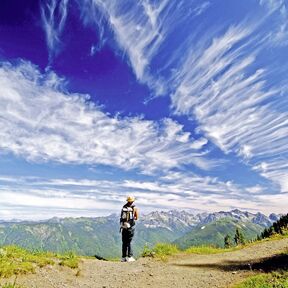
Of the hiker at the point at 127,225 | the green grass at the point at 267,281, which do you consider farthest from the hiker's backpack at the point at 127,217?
the green grass at the point at 267,281

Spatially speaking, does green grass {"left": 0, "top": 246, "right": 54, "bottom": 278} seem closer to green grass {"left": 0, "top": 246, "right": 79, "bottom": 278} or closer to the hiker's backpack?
green grass {"left": 0, "top": 246, "right": 79, "bottom": 278}

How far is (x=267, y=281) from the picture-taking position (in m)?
13.4

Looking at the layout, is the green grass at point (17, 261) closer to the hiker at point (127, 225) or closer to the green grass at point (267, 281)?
the hiker at point (127, 225)

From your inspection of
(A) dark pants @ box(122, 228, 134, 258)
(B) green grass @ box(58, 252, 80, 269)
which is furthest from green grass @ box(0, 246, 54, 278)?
(A) dark pants @ box(122, 228, 134, 258)

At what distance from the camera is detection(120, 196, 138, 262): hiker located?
22609 mm

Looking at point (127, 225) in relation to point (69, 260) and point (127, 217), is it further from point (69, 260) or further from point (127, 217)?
point (69, 260)

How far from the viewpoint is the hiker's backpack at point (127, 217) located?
2262 cm

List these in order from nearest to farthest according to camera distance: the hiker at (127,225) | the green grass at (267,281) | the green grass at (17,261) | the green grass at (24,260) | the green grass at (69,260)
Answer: the green grass at (267,281), the green grass at (17,261), the green grass at (24,260), the green grass at (69,260), the hiker at (127,225)

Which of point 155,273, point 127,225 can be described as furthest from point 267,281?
point 127,225

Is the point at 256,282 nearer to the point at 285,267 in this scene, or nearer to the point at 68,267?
the point at 285,267

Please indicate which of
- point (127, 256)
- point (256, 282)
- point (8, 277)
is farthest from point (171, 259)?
point (8, 277)

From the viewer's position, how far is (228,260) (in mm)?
20562

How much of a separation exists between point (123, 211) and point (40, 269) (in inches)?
310

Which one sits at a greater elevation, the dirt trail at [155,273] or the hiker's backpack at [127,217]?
the hiker's backpack at [127,217]
